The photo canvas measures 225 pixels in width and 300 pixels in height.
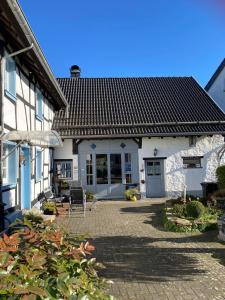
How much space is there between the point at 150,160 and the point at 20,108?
8.58m

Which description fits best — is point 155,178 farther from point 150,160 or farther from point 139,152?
point 139,152

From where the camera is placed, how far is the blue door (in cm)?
1039

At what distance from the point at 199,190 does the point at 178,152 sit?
2068mm

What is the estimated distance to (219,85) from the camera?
22625 mm

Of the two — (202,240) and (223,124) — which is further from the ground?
(223,124)

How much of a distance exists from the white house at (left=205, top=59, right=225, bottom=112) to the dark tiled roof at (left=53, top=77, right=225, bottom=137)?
71.6 inches

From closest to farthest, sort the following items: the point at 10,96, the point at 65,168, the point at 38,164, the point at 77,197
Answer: the point at 10,96
the point at 77,197
the point at 38,164
the point at 65,168

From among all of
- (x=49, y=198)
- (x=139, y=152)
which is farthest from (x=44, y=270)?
(x=139, y=152)

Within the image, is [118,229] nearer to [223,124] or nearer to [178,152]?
[178,152]

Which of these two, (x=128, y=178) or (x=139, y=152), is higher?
(x=139, y=152)

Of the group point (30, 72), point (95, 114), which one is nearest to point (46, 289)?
point (30, 72)

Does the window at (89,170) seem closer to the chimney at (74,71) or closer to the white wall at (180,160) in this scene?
the white wall at (180,160)

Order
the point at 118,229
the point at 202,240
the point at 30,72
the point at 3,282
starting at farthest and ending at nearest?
the point at 30,72 < the point at 118,229 < the point at 202,240 < the point at 3,282

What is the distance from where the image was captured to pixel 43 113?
1418 centimetres
